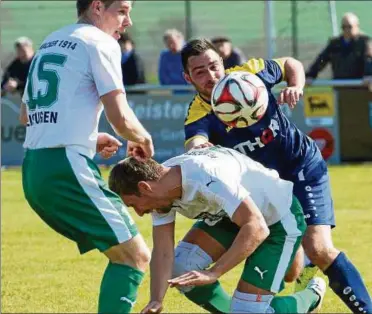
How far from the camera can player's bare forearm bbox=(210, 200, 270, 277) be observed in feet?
18.8

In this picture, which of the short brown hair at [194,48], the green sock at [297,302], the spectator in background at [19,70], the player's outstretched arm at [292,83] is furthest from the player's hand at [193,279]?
the spectator in background at [19,70]

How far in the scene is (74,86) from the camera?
6.19m

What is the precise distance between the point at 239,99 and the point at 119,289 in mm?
1324

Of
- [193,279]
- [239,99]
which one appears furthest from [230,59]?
[193,279]

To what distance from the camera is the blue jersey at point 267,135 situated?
7070mm

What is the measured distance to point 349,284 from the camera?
693 centimetres

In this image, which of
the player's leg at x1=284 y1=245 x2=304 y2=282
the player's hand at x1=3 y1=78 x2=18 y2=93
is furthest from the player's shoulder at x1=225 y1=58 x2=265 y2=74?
the player's hand at x1=3 y1=78 x2=18 y2=93

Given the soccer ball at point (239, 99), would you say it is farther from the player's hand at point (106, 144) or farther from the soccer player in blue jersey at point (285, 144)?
the player's hand at point (106, 144)

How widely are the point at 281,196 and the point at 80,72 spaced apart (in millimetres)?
1277

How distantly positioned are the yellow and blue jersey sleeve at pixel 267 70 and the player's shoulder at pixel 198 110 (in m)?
0.26

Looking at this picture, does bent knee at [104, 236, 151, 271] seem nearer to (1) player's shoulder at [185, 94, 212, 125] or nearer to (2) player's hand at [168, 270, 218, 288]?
(2) player's hand at [168, 270, 218, 288]

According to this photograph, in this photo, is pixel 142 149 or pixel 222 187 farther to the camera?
pixel 142 149

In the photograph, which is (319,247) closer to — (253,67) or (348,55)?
(253,67)

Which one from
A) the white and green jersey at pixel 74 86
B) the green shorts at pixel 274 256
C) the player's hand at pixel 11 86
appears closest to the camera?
the white and green jersey at pixel 74 86
